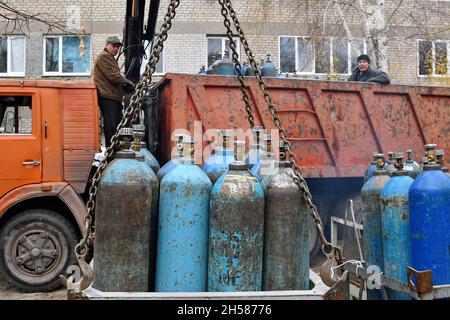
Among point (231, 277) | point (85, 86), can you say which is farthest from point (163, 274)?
point (85, 86)

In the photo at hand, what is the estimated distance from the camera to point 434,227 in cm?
273

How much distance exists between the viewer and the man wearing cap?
5109 mm

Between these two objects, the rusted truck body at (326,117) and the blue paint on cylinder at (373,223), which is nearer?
the blue paint on cylinder at (373,223)

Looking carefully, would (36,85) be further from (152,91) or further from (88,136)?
(152,91)

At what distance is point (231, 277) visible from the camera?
205 centimetres

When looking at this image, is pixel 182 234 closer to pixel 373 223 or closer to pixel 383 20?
pixel 373 223

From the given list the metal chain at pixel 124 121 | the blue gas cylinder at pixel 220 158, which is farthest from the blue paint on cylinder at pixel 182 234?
the blue gas cylinder at pixel 220 158

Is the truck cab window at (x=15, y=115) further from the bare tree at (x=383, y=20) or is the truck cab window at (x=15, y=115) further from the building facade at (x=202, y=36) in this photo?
the bare tree at (x=383, y=20)

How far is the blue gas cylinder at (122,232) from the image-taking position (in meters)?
2.05

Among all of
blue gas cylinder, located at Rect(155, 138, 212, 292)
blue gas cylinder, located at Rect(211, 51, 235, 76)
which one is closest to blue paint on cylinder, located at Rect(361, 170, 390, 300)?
blue gas cylinder, located at Rect(155, 138, 212, 292)

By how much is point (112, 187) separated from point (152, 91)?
3.62m

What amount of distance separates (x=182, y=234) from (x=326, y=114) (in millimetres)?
3527

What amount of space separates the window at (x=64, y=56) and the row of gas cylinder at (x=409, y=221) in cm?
1090

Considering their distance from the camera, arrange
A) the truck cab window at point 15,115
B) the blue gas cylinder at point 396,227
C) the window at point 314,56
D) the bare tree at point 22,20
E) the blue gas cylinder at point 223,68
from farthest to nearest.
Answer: the window at point 314,56 → the blue gas cylinder at point 223,68 → the bare tree at point 22,20 → the truck cab window at point 15,115 → the blue gas cylinder at point 396,227
